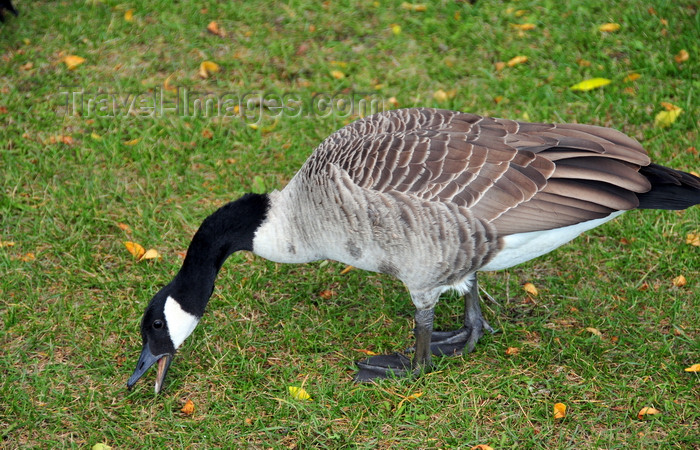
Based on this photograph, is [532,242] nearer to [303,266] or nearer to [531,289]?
[531,289]

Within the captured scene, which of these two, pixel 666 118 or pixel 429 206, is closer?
pixel 429 206

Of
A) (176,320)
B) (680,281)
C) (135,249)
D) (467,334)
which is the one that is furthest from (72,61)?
(680,281)

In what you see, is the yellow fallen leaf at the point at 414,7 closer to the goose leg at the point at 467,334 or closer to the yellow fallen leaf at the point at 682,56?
the yellow fallen leaf at the point at 682,56

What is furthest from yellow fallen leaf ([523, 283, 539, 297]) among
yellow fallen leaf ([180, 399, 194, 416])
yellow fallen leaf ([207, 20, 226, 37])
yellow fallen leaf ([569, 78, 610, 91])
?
yellow fallen leaf ([207, 20, 226, 37])

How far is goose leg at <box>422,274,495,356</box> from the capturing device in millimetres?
4078

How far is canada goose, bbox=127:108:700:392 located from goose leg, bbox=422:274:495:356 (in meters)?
0.22

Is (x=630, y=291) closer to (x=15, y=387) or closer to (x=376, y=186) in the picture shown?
(x=376, y=186)

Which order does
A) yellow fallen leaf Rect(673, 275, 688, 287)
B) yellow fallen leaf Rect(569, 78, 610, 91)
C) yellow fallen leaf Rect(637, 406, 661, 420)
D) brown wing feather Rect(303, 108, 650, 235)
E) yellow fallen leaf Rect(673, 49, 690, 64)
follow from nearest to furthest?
brown wing feather Rect(303, 108, 650, 235) < yellow fallen leaf Rect(637, 406, 661, 420) < yellow fallen leaf Rect(673, 275, 688, 287) < yellow fallen leaf Rect(569, 78, 610, 91) < yellow fallen leaf Rect(673, 49, 690, 64)

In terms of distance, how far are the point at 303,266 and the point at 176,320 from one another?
1268mm

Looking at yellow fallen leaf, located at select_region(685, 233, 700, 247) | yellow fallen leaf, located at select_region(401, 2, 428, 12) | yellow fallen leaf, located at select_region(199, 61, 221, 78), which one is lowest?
yellow fallen leaf, located at select_region(685, 233, 700, 247)

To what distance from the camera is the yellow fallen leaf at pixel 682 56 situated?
20.3 feet

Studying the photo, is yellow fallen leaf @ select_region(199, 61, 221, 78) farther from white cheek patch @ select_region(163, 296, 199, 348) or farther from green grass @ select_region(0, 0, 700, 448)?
white cheek patch @ select_region(163, 296, 199, 348)

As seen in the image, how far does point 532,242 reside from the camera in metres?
3.57

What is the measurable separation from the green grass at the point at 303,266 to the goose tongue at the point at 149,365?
0.43 ft
